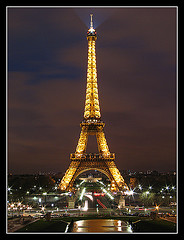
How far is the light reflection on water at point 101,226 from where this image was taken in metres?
31.3

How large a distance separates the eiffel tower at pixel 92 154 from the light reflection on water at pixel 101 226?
91.5 feet

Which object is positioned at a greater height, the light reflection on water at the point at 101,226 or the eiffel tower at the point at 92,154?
the eiffel tower at the point at 92,154

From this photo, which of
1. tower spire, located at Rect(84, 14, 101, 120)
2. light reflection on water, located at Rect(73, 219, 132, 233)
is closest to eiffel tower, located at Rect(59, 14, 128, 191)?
tower spire, located at Rect(84, 14, 101, 120)

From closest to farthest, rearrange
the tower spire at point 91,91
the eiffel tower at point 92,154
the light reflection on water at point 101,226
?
1. the light reflection on water at point 101,226
2. the eiffel tower at point 92,154
3. the tower spire at point 91,91

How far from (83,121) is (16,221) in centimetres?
3615

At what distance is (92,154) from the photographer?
69375 millimetres

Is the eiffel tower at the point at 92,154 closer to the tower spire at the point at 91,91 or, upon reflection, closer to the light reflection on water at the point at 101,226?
the tower spire at the point at 91,91

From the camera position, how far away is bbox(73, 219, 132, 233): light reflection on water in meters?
31.3

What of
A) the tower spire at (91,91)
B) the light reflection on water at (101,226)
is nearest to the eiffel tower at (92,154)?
the tower spire at (91,91)

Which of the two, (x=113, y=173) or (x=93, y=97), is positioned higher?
(x=93, y=97)

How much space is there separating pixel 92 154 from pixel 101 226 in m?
36.2

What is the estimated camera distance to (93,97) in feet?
238
